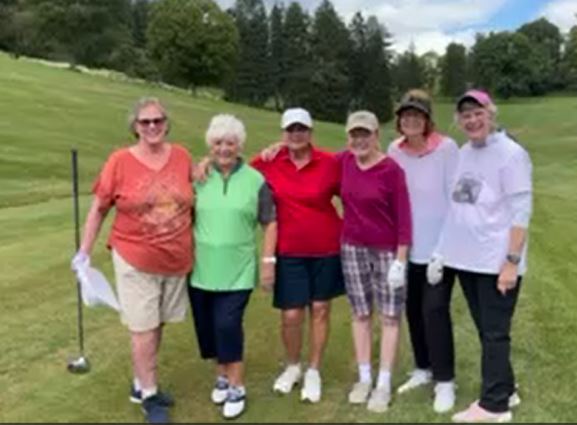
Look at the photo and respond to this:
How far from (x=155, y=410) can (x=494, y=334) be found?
92.5 inches

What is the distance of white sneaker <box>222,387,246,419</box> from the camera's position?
6.12 meters

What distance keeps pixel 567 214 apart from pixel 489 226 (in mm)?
12979

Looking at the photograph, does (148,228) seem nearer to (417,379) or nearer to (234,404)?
(234,404)

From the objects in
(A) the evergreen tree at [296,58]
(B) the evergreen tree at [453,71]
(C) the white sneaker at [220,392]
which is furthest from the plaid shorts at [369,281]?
(B) the evergreen tree at [453,71]

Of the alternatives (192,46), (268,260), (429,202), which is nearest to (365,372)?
(268,260)

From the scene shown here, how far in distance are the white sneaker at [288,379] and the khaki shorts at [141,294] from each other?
1.10 meters

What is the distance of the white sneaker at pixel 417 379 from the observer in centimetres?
670

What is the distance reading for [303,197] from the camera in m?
6.41

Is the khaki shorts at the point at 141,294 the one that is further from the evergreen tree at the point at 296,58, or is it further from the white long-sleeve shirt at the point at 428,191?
the evergreen tree at the point at 296,58

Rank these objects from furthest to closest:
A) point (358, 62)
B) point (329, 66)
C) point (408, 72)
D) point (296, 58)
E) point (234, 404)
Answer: point (408, 72) → point (358, 62) → point (296, 58) → point (329, 66) → point (234, 404)

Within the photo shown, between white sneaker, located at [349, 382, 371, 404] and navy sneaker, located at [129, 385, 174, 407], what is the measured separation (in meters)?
1.30

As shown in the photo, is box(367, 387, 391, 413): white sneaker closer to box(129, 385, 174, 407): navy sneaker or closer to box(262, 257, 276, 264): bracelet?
box(262, 257, 276, 264): bracelet

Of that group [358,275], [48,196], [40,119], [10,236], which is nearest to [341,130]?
[40,119]

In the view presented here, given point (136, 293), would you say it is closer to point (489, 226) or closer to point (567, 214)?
point (489, 226)
